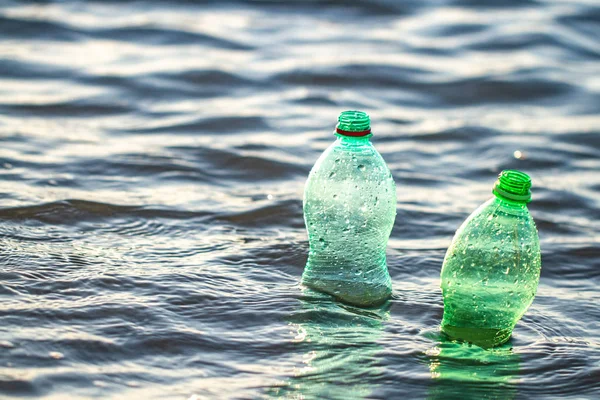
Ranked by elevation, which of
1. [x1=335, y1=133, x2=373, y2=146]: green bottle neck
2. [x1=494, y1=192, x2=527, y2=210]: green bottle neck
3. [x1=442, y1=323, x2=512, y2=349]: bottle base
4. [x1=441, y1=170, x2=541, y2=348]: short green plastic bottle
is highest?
[x1=335, y1=133, x2=373, y2=146]: green bottle neck

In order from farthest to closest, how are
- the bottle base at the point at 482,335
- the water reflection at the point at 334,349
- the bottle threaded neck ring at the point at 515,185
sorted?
the bottle base at the point at 482,335 → the bottle threaded neck ring at the point at 515,185 → the water reflection at the point at 334,349

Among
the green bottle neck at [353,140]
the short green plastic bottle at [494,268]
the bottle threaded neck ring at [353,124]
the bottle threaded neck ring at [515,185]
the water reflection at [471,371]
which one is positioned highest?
the bottle threaded neck ring at [353,124]

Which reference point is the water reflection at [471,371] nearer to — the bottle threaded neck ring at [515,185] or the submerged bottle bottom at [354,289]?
the submerged bottle bottom at [354,289]

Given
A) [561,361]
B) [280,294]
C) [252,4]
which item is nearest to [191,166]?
[280,294]

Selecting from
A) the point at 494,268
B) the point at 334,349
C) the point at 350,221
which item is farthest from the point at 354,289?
the point at 494,268

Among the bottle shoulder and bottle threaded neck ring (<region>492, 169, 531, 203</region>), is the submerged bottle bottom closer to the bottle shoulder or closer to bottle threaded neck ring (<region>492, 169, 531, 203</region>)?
the bottle shoulder

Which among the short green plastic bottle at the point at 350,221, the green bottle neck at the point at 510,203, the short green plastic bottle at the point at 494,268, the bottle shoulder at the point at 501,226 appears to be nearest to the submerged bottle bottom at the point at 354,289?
the short green plastic bottle at the point at 350,221

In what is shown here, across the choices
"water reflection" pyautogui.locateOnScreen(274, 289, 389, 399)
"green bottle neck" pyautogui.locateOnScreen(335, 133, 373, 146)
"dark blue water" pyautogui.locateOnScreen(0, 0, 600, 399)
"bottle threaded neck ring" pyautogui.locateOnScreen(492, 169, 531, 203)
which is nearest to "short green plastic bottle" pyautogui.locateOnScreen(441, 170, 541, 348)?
"bottle threaded neck ring" pyautogui.locateOnScreen(492, 169, 531, 203)
